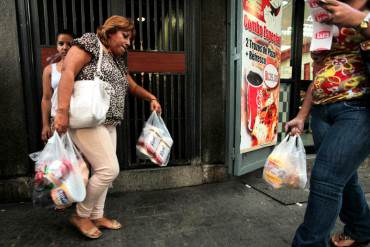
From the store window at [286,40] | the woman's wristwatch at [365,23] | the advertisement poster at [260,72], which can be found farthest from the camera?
the store window at [286,40]

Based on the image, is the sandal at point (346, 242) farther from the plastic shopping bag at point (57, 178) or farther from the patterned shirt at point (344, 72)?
the plastic shopping bag at point (57, 178)

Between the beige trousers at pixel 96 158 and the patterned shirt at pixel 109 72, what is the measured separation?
15 cm

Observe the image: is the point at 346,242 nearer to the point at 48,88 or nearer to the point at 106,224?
the point at 106,224

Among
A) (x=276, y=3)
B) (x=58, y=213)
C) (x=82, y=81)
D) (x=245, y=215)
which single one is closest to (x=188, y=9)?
(x=276, y=3)

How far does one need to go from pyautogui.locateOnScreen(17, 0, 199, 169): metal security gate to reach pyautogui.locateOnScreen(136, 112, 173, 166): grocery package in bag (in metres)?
1.01

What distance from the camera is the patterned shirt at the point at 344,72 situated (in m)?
1.63

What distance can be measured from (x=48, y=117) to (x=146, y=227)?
1391 millimetres

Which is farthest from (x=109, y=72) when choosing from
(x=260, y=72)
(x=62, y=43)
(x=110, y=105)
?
(x=260, y=72)

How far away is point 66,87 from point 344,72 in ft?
5.92

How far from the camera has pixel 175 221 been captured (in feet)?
9.02

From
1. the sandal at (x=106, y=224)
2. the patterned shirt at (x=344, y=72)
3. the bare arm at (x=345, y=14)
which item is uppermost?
the bare arm at (x=345, y=14)

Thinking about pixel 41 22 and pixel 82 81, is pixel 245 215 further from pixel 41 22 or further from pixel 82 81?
pixel 41 22

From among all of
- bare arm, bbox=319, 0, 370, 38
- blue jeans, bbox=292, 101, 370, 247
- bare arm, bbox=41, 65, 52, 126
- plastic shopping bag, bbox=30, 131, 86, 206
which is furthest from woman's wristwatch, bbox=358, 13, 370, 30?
bare arm, bbox=41, 65, 52, 126

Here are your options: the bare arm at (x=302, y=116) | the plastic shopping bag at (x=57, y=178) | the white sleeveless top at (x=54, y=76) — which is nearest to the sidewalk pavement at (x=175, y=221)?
the plastic shopping bag at (x=57, y=178)
